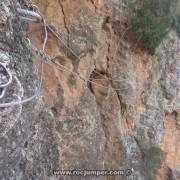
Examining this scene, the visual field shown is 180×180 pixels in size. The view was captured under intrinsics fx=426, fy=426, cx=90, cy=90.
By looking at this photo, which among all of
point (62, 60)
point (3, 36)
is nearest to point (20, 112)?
point (3, 36)

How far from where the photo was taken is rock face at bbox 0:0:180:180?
3.98 meters

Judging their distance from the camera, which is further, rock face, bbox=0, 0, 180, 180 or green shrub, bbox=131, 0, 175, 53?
green shrub, bbox=131, 0, 175, 53

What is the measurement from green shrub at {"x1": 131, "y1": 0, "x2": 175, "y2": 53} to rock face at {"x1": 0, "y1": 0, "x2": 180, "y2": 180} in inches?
6.7

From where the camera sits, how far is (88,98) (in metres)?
6.29

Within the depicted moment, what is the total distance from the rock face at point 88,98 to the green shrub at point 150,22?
17 cm

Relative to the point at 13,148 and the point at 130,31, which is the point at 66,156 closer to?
the point at 13,148

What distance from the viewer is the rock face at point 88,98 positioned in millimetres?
3980

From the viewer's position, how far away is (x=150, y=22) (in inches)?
302

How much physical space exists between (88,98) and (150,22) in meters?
2.22

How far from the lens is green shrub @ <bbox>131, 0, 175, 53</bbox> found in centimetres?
759

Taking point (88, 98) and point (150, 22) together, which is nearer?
point (88, 98)

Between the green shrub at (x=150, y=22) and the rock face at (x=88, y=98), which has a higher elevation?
the green shrub at (x=150, y=22)

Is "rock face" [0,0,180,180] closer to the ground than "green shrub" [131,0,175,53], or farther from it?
closer to the ground

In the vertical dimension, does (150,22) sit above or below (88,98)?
above
